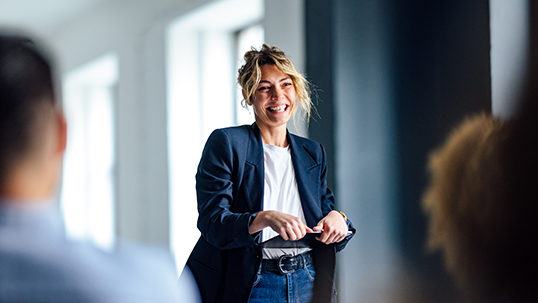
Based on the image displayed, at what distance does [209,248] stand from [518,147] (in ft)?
4.07

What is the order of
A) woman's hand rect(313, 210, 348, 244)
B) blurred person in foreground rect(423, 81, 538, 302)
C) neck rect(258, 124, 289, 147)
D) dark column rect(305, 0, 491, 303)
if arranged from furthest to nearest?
dark column rect(305, 0, 491, 303)
blurred person in foreground rect(423, 81, 538, 302)
neck rect(258, 124, 289, 147)
woman's hand rect(313, 210, 348, 244)

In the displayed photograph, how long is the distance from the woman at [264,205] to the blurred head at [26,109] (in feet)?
2.33

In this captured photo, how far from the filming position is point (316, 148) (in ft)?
4.06

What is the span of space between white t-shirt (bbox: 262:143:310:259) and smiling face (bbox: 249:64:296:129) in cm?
7

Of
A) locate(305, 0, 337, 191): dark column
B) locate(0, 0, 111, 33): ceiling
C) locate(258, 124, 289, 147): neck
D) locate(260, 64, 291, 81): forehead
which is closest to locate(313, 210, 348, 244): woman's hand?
locate(258, 124, 289, 147): neck

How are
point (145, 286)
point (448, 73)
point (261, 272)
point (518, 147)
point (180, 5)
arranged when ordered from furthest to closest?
point (180, 5) < point (448, 73) < point (518, 147) < point (261, 272) < point (145, 286)

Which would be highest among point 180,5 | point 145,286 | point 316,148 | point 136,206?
point 180,5

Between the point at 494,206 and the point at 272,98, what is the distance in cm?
103

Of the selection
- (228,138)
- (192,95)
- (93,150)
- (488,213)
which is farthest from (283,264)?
(93,150)

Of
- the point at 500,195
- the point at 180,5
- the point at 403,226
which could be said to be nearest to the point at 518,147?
the point at 500,195

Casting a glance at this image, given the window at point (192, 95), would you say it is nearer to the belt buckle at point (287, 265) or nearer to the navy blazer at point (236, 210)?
the navy blazer at point (236, 210)

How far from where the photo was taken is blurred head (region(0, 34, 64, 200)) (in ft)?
1.05

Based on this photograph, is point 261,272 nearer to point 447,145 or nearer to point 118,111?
point 447,145

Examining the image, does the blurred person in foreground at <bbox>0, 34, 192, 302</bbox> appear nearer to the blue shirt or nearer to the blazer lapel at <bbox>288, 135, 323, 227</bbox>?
the blue shirt
